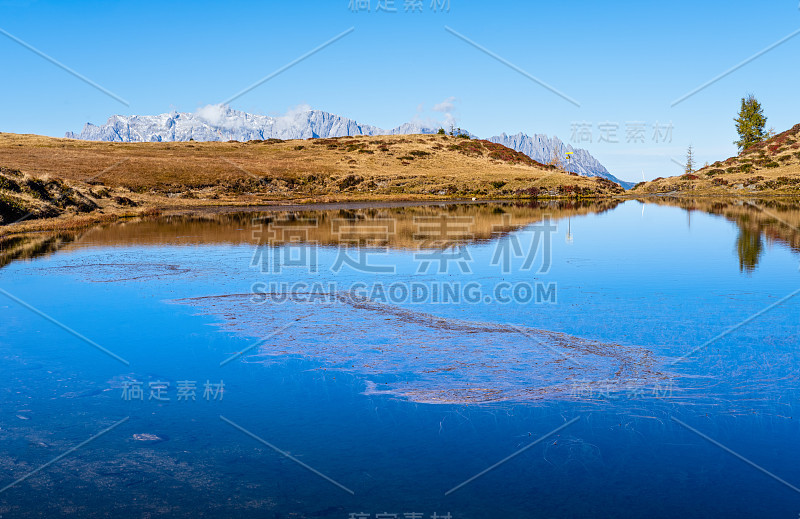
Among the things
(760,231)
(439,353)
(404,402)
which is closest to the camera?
(404,402)

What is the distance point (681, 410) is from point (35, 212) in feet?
172

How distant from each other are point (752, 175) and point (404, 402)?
122 metres

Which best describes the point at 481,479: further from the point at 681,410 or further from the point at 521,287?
the point at 521,287

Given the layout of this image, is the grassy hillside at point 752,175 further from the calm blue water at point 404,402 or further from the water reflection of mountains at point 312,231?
the calm blue water at point 404,402

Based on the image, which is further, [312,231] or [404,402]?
[312,231]

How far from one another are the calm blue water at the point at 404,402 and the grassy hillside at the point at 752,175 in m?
94.1

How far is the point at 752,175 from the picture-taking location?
382ft

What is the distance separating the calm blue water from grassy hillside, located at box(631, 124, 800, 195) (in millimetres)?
94051

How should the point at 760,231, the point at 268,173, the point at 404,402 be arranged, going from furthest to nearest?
1. the point at 268,173
2. the point at 760,231
3. the point at 404,402

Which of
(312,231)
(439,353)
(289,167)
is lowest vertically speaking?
(439,353)

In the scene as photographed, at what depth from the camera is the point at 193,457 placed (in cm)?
1062

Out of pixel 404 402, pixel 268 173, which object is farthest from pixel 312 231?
pixel 268 173

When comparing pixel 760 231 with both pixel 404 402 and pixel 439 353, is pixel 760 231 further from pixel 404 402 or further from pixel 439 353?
pixel 404 402

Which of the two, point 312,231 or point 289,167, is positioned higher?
point 289,167
